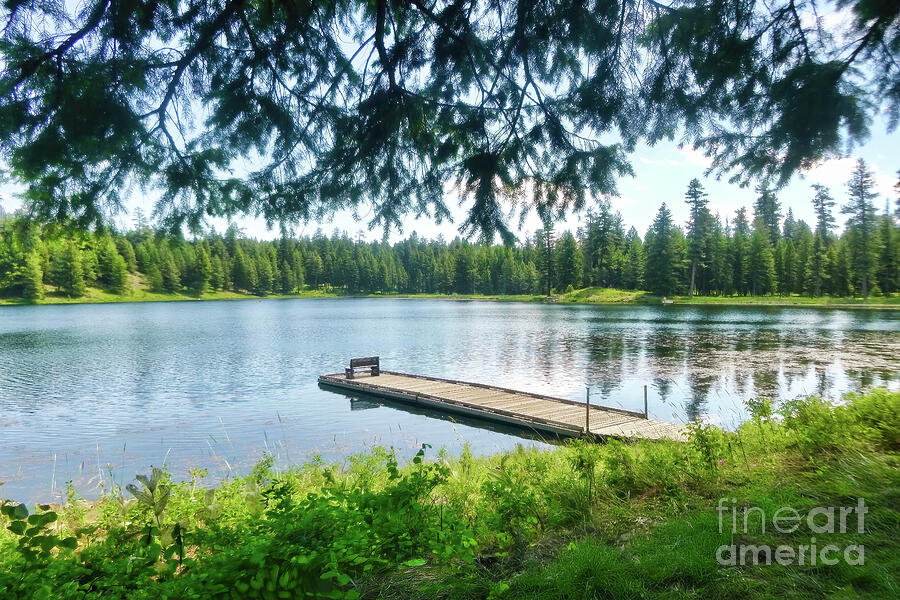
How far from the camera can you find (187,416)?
1719cm

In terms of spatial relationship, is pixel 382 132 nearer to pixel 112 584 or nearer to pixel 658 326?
pixel 112 584

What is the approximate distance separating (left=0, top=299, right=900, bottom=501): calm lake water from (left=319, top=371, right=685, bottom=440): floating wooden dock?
0.70 meters

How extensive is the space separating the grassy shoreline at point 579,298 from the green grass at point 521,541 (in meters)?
67.6

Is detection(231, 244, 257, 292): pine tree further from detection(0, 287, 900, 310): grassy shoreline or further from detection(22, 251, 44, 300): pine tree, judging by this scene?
detection(22, 251, 44, 300): pine tree

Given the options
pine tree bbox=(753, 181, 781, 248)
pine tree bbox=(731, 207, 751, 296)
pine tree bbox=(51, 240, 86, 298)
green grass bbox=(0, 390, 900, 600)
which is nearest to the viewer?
green grass bbox=(0, 390, 900, 600)

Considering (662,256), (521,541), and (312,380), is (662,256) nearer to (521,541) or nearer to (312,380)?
(312,380)

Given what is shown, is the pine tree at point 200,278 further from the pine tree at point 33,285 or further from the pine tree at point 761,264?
the pine tree at point 761,264

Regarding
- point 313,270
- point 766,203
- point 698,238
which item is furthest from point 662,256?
point 313,270

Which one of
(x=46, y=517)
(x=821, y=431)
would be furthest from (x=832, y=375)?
(x=46, y=517)

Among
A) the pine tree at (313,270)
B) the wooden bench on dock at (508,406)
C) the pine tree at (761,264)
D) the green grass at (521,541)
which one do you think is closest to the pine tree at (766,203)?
Answer: the green grass at (521,541)

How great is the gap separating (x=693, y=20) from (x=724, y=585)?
12.5ft

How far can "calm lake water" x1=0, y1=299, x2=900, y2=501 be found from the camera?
44.0 feet

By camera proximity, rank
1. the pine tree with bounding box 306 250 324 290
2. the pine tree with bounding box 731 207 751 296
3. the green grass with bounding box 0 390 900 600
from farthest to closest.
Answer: the pine tree with bounding box 306 250 324 290, the pine tree with bounding box 731 207 751 296, the green grass with bounding box 0 390 900 600

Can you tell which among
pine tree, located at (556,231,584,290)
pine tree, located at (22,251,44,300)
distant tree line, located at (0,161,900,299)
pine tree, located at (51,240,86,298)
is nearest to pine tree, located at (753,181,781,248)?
distant tree line, located at (0,161,900,299)
